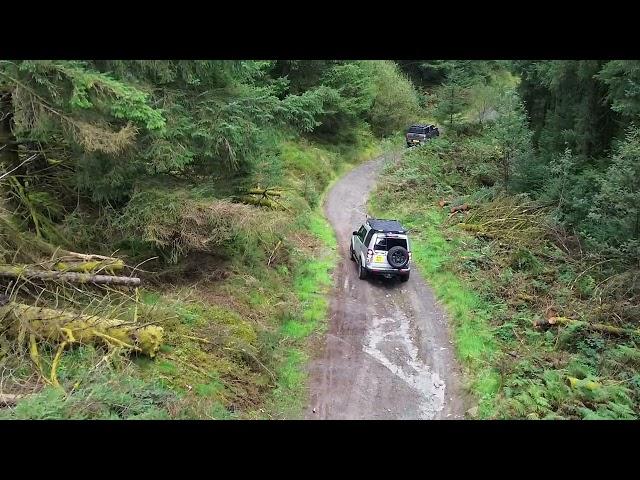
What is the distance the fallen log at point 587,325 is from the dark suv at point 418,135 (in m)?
20.9

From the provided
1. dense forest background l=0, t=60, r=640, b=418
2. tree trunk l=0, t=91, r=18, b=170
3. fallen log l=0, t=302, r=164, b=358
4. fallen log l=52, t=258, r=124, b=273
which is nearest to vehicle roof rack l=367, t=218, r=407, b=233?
dense forest background l=0, t=60, r=640, b=418

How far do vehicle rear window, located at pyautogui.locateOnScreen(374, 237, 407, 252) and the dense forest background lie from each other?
2.49 m

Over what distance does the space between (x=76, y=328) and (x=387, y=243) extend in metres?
9.69

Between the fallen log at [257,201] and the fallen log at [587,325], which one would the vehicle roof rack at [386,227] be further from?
the fallen log at [587,325]

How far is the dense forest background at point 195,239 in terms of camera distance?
9102 millimetres

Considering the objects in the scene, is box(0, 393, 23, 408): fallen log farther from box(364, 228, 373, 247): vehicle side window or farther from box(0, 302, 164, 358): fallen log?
box(364, 228, 373, 247): vehicle side window

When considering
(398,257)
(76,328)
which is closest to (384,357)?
(398,257)

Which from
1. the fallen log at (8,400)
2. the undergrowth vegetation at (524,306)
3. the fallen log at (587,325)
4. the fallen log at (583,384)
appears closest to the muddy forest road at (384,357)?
the undergrowth vegetation at (524,306)

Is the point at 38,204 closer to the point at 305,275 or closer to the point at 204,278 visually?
the point at 204,278

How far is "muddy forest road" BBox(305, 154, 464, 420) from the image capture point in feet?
35.4

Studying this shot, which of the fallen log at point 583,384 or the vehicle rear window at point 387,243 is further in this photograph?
the vehicle rear window at point 387,243

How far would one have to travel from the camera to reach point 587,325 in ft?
40.8

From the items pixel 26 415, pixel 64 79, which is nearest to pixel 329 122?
pixel 64 79

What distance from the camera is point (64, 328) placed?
8.94 metres
